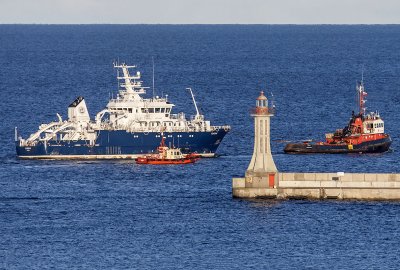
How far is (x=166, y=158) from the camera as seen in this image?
135750mm

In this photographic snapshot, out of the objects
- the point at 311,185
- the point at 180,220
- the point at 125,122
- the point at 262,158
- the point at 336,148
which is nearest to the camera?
the point at 180,220

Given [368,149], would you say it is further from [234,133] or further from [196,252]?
[196,252]

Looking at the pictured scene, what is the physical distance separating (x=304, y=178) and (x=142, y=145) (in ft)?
93.0

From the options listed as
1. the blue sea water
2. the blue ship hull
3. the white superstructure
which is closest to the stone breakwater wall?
the blue sea water

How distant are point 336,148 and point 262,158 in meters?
28.2

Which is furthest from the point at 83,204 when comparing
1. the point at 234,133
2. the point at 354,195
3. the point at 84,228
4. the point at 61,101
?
the point at 61,101

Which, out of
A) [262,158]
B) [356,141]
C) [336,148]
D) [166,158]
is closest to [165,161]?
[166,158]

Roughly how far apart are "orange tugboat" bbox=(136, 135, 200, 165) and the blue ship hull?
8.74ft

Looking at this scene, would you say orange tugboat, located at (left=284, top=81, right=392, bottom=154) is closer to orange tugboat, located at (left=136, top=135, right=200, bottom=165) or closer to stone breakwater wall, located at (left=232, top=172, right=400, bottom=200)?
orange tugboat, located at (left=136, top=135, right=200, bottom=165)

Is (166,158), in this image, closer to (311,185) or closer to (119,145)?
(119,145)

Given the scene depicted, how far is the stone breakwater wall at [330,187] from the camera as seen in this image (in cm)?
11319

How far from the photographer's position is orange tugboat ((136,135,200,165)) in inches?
5340

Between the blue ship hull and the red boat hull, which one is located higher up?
the blue ship hull

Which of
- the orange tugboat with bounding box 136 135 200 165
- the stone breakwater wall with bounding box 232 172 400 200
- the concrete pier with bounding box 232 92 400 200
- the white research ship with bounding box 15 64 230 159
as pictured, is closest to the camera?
the stone breakwater wall with bounding box 232 172 400 200
